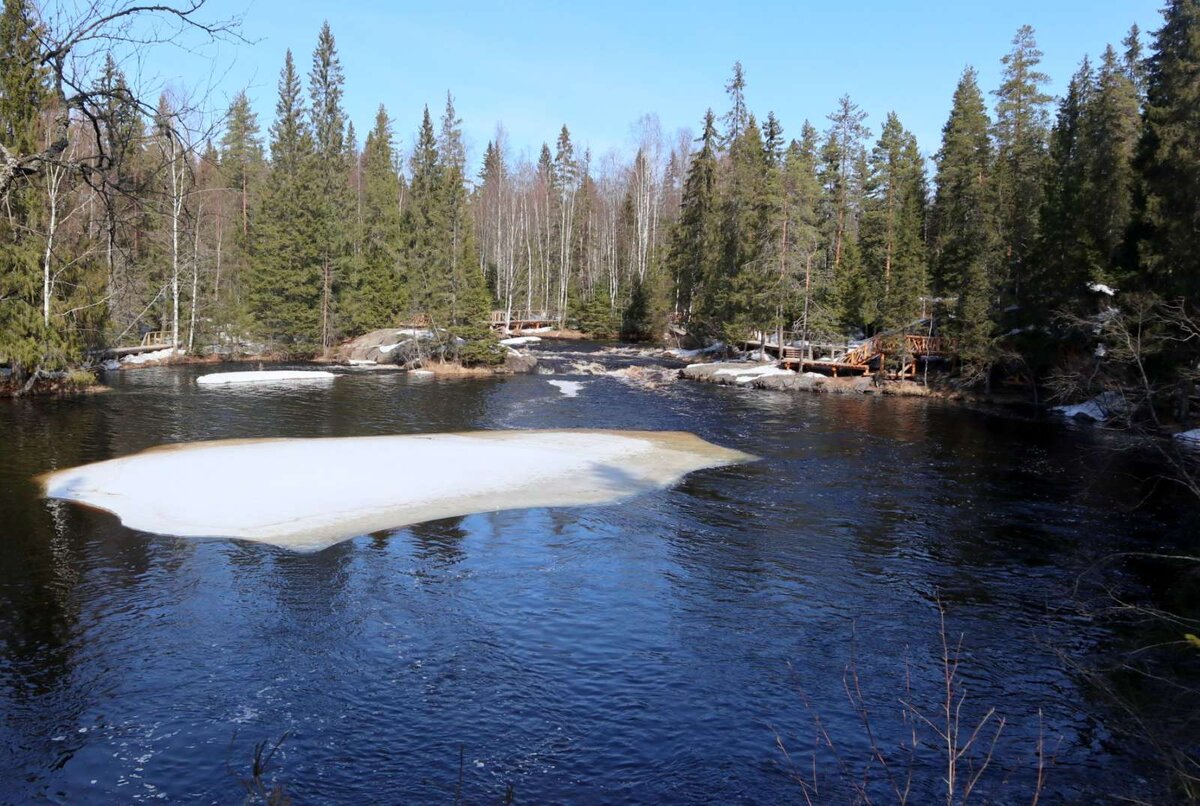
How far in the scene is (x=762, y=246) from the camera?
157ft

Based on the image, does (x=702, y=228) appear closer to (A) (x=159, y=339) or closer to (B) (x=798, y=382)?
(B) (x=798, y=382)

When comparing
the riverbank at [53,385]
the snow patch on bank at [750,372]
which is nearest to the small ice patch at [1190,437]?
the snow patch on bank at [750,372]

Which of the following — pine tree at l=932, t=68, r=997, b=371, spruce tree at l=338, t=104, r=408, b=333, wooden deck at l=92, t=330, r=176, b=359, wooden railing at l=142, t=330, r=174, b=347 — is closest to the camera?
pine tree at l=932, t=68, r=997, b=371

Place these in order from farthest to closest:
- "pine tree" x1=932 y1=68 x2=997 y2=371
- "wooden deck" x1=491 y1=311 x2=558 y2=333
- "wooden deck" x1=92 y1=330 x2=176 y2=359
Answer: "wooden deck" x1=491 y1=311 x2=558 y2=333 < "wooden deck" x1=92 y1=330 x2=176 y2=359 < "pine tree" x1=932 y1=68 x2=997 y2=371

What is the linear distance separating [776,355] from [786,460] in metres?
30.1

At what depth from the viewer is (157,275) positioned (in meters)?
51.8

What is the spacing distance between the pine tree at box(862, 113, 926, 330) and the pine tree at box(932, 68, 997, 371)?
1.65m

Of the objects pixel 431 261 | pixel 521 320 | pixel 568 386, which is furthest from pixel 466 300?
pixel 521 320

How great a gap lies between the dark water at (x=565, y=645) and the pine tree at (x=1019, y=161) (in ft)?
85.1

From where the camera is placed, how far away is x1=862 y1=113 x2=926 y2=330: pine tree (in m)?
43.5

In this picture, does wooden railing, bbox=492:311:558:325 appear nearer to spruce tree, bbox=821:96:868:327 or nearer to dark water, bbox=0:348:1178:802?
spruce tree, bbox=821:96:868:327

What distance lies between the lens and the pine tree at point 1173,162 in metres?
26.8

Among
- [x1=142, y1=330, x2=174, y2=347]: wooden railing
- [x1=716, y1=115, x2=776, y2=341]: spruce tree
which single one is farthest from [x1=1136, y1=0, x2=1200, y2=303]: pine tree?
[x1=142, y1=330, x2=174, y2=347]: wooden railing

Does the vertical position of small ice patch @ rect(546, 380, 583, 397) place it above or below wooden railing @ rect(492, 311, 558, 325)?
below
